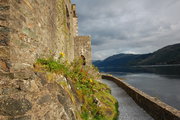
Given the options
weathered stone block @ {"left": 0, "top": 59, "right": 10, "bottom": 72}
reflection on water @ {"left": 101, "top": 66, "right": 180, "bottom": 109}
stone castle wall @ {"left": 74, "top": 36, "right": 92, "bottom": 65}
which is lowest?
reflection on water @ {"left": 101, "top": 66, "right": 180, "bottom": 109}

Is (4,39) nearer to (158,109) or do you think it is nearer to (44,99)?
(44,99)

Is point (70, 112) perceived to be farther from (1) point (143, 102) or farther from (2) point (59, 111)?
(1) point (143, 102)

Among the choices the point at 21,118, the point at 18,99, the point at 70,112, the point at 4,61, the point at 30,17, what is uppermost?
the point at 30,17

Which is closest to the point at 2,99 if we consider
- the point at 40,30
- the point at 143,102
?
the point at 40,30

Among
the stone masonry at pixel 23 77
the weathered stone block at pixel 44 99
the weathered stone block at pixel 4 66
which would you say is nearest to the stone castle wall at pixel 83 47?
the stone masonry at pixel 23 77

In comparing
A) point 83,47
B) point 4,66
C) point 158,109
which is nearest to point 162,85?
point 83,47

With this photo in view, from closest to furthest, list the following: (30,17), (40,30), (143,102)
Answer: (30,17) < (40,30) < (143,102)

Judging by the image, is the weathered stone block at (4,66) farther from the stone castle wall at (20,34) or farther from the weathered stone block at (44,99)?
the weathered stone block at (44,99)

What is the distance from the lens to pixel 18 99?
86.0 inches

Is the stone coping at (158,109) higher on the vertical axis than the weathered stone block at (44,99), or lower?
lower

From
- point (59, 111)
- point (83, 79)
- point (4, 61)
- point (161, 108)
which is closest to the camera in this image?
point (4, 61)

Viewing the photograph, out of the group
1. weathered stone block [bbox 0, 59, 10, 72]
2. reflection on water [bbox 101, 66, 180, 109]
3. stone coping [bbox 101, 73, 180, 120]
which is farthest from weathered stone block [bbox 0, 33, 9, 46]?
reflection on water [bbox 101, 66, 180, 109]

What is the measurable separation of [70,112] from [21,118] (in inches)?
50.8

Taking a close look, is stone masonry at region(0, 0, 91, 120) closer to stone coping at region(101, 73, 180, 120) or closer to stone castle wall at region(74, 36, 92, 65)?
stone coping at region(101, 73, 180, 120)
